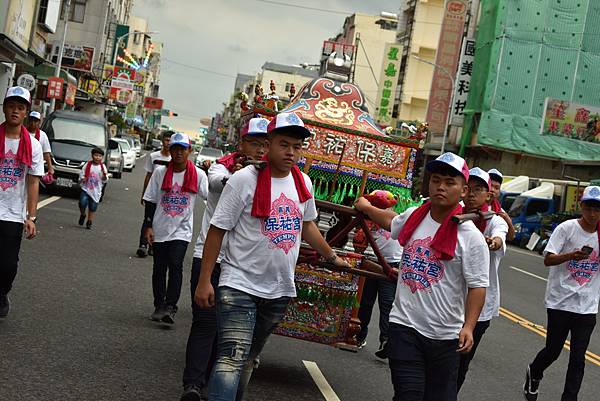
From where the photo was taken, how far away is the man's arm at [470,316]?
509 cm

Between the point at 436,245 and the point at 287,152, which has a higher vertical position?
the point at 287,152

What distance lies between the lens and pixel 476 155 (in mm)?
55906

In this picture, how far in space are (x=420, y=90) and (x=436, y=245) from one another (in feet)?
250

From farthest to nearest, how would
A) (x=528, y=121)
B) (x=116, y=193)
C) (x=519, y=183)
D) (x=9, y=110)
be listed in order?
1. (x=528, y=121)
2. (x=519, y=183)
3. (x=116, y=193)
4. (x=9, y=110)

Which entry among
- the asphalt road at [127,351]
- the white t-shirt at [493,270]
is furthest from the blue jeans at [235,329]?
the white t-shirt at [493,270]

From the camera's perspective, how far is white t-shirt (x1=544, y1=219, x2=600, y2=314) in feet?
25.9

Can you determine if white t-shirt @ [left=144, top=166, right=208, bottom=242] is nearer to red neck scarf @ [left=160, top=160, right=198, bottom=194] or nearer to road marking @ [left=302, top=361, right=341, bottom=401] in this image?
red neck scarf @ [left=160, top=160, right=198, bottom=194]

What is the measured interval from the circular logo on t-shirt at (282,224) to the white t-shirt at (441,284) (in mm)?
677

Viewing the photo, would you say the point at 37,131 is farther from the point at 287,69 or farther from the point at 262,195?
the point at 287,69

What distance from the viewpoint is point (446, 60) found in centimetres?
6519

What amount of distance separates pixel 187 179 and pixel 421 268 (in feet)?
15.2

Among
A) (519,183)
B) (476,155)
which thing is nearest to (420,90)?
(476,155)

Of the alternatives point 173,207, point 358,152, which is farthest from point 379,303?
point 173,207

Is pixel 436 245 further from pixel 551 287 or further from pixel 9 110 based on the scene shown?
pixel 9 110
